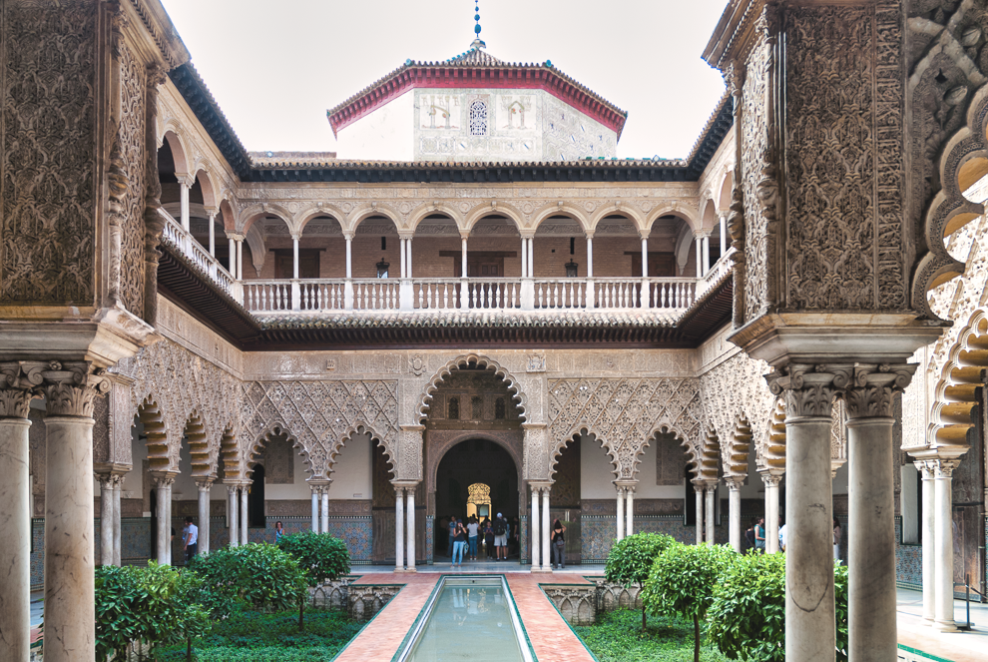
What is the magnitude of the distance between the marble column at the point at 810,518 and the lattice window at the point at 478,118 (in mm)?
14925

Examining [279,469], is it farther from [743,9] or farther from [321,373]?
[743,9]

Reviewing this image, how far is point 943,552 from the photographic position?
32.1 ft

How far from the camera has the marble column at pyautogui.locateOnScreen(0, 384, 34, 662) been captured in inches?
194

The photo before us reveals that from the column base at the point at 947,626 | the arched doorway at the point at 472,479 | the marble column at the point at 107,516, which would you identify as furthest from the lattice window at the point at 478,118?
the column base at the point at 947,626

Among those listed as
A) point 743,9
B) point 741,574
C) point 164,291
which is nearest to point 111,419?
point 164,291

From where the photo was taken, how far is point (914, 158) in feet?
16.4

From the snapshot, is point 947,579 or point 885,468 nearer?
point 885,468

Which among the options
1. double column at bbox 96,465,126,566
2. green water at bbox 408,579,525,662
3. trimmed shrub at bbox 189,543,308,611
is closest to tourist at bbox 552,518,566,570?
green water at bbox 408,579,525,662

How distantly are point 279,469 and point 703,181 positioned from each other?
33.0 ft

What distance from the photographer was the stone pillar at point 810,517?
485 centimetres

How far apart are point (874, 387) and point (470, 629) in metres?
6.99

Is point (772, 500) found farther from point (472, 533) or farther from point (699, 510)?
point (472, 533)

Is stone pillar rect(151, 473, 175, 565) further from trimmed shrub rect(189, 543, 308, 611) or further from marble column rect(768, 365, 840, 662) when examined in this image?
marble column rect(768, 365, 840, 662)

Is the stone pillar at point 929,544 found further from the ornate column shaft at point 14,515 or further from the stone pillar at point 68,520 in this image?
the ornate column shaft at point 14,515
